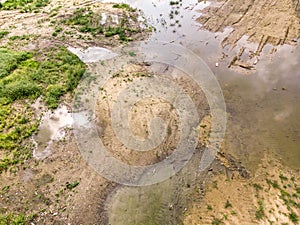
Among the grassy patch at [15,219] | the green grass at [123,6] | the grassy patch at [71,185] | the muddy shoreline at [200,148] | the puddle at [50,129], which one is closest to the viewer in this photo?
the grassy patch at [15,219]

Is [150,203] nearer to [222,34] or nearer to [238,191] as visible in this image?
[238,191]

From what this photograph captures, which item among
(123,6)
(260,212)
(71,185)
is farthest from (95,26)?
(260,212)

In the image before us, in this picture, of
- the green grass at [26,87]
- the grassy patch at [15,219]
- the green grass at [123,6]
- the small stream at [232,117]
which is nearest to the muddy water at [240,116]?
the small stream at [232,117]

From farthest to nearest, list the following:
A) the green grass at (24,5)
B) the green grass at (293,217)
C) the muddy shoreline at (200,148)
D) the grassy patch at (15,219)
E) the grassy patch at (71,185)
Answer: the green grass at (24,5) < the grassy patch at (71,185) < the muddy shoreline at (200,148) < the grassy patch at (15,219) < the green grass at (293,217)

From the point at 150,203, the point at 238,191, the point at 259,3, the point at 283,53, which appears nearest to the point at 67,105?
the point at 150,203

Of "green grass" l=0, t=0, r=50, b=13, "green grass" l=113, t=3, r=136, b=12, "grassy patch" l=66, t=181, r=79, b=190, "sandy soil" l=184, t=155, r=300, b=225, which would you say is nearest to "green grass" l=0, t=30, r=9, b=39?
"green grass" l=0, t=0, r=50, b=13

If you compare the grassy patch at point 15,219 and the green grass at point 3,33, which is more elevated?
the green grass at point 3,33

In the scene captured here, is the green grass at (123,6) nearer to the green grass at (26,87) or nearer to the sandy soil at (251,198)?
the green grass at (26,87)
